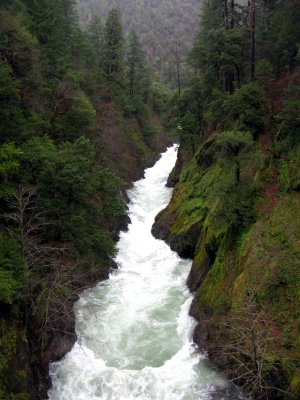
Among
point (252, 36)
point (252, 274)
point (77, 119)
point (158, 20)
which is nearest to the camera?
point (252, 274)

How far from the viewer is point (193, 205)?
27438 millimetres

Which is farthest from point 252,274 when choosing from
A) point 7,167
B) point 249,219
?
point 7,167

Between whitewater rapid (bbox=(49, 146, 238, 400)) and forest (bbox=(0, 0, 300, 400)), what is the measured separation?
28.4 inches

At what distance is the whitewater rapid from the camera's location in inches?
603

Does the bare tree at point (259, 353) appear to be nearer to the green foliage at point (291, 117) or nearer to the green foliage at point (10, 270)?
the green foliage at point (10, 270)

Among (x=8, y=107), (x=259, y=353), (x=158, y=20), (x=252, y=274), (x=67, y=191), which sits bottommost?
(x=259, y=353)

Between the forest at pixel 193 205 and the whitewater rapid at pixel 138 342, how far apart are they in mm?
721

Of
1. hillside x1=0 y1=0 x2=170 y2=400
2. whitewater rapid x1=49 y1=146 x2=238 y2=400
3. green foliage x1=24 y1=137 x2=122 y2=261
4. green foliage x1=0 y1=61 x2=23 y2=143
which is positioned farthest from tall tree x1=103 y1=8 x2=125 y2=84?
green foliage x1=0 y1=61 x2=23 y2=143

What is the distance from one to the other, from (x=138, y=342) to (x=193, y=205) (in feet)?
37.5

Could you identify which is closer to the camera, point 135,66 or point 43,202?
point 43,202

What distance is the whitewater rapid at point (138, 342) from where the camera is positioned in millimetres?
15305

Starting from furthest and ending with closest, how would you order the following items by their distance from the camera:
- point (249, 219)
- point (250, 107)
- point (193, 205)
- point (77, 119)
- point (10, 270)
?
point (193, 205)
point (77, 119)
point (250, 107)
point (249, 219)
point (10, 270)

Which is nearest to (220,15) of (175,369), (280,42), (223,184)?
(280,42)

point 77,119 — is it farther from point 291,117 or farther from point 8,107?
point 291,117
